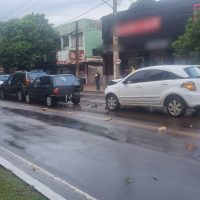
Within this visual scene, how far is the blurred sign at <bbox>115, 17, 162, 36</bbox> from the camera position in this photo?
3269 centimetres

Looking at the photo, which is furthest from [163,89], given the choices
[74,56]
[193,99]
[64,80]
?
[74,56]

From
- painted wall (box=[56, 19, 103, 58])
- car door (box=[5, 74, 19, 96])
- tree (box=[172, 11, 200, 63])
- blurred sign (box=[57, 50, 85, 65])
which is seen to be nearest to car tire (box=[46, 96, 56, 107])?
car door (box=[5, 74, 19, 96])

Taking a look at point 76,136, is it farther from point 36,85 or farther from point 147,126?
point 36,85

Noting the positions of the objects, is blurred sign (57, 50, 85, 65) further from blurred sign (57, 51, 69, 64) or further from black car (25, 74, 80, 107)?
black car (25, 74, 80, 107)

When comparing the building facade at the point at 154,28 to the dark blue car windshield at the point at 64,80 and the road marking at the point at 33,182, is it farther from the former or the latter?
the road marking at the point at 33,182

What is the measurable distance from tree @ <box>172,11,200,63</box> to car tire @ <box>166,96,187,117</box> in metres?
9.70

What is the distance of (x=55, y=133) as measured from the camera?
12055 millimetres

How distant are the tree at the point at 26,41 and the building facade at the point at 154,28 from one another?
615 inches

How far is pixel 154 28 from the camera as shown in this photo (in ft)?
109

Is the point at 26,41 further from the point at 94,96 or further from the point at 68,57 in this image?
the point at 94,96

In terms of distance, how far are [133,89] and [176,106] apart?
230 centimetres

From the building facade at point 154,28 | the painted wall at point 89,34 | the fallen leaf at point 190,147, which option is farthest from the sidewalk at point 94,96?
the painted wall at point 89,34

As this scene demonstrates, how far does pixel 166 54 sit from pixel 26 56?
2065 cm

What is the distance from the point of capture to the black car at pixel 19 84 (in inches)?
970
